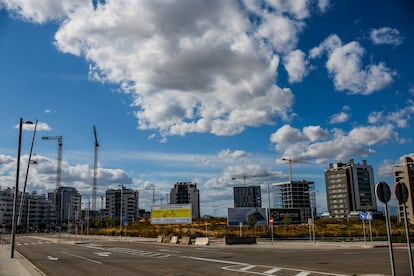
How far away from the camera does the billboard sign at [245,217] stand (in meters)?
75.1

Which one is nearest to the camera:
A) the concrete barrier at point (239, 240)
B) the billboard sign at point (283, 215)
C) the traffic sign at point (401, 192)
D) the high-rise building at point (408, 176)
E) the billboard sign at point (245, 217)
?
the traffic sign at point (401, 192)

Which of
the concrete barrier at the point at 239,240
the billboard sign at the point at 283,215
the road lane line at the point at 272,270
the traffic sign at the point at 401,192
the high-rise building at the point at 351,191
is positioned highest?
the high-rise building at the point at 351,191

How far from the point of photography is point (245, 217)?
7581 cm

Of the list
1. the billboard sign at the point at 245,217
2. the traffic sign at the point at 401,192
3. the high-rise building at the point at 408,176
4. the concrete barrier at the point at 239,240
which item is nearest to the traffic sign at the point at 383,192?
the traffic sign at the point at 401,192

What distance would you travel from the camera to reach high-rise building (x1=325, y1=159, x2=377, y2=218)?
189 m

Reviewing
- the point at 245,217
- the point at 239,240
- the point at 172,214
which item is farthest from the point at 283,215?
the point at 239,240

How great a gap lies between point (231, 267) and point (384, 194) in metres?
11.2

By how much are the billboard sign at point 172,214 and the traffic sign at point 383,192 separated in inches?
2423

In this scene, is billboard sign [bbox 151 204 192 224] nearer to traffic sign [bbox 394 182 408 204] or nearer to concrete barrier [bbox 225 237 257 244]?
concrete barrier [bbox 225 237 257 244]

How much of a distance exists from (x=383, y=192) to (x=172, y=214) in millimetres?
64914

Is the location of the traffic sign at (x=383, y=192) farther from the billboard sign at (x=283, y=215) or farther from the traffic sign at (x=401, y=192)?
the billboard sign at (x=283, y=215)

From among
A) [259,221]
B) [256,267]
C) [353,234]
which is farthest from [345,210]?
[256,267]

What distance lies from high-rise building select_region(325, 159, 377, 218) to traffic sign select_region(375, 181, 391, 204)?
188 metres

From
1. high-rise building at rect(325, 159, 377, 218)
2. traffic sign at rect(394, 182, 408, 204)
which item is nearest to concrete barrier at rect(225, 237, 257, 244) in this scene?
traffic sign at rect(394, 182, 408, 204)
